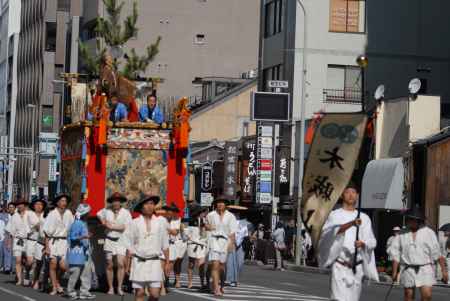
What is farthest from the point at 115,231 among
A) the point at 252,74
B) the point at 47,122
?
the point at 47,122

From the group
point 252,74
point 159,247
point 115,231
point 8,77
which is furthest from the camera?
point 8,77

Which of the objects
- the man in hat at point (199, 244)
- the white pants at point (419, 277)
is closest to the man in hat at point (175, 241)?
the man in hat at point (199, 244)

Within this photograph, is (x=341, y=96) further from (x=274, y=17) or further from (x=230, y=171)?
(x=230, y=171)

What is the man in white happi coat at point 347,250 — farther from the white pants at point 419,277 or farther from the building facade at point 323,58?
the building facade at point 323,58

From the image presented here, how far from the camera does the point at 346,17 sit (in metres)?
57.6

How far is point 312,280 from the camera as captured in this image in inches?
1463

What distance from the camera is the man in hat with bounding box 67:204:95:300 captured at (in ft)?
78.4

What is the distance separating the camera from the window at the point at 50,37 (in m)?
100

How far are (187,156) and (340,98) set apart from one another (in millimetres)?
31009

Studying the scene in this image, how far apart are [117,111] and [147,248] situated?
9389 millimetres

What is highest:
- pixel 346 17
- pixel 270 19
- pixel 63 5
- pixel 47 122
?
pixel 63 5

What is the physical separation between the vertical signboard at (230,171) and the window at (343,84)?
305 inches

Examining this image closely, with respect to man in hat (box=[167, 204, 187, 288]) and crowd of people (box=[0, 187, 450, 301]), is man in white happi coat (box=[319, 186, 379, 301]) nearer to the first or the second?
crowd of people (box=[0, 187, 450, 301])

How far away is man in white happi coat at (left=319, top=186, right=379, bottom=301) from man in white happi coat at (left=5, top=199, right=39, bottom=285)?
1410 cm
